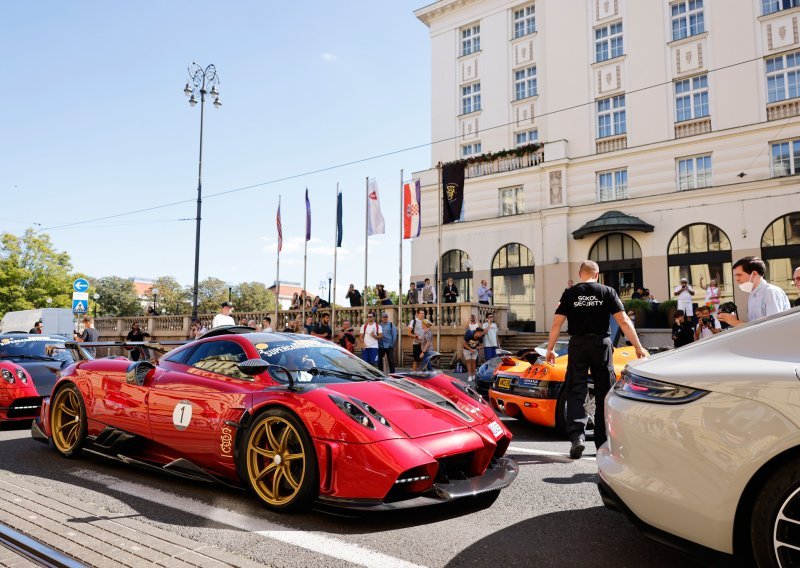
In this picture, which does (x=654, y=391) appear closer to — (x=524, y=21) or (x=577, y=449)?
(x=577, y=449)

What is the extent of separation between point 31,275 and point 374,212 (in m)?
43.4

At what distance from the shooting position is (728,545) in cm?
243

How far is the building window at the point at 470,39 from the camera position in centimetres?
3089

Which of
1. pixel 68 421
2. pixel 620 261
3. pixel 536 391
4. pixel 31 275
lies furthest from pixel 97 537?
pixel 31 275

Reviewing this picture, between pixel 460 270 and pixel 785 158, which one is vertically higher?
pixel 785 158

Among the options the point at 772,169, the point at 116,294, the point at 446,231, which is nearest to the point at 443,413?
the point at 772,169

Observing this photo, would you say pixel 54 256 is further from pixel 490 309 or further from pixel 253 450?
pixel 253 450

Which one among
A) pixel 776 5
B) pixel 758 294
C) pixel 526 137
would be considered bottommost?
pixel 758 294

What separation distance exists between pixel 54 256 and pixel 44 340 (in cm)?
5243

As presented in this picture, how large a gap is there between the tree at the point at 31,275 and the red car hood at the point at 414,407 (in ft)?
183

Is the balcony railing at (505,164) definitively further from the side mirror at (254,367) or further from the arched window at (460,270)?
the side mirror at (254,367)

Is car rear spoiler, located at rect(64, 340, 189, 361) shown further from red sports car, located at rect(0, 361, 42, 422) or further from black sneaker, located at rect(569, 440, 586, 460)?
black sneaker, located at rect(569, 440, 586, 460)

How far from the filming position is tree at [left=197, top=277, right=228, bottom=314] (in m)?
77.7

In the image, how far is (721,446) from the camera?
2449mm
